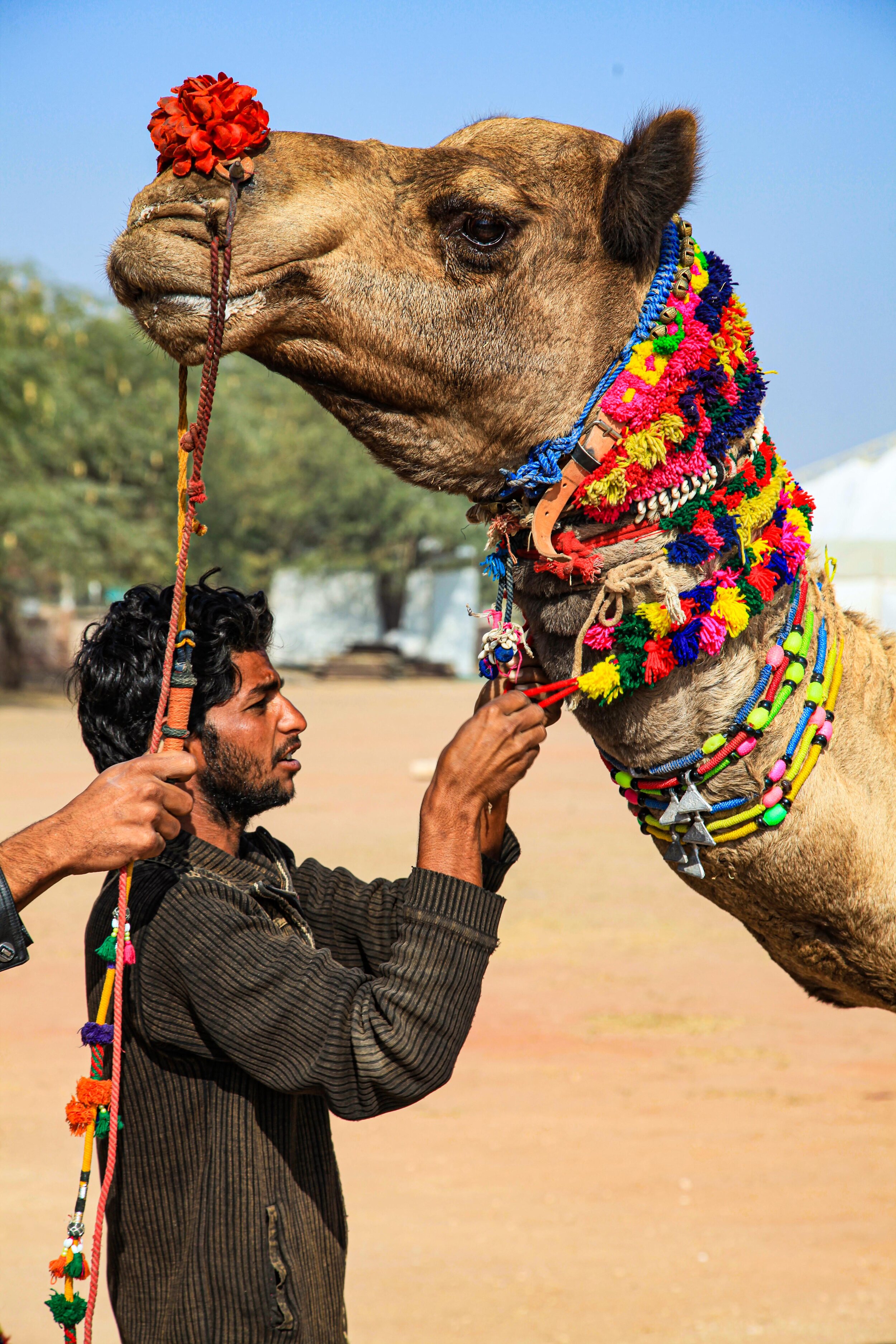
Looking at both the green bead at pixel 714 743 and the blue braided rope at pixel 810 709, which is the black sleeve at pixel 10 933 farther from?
the blue braided rope at pixel 810 709

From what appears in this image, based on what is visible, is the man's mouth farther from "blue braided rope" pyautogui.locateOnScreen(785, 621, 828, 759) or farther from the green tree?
the green tree

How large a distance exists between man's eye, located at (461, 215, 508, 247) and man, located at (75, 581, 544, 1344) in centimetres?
81

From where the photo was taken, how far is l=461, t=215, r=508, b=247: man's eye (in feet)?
7.02

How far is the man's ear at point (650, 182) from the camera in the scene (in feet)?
6.91

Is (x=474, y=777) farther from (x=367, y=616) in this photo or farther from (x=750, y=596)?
(x=367, y=616)

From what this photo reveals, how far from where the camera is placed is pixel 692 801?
7.27 feet

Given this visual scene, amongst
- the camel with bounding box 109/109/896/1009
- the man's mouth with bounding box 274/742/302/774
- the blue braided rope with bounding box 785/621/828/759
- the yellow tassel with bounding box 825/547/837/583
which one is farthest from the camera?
the man's mouth with bounding box 274/742/302/774

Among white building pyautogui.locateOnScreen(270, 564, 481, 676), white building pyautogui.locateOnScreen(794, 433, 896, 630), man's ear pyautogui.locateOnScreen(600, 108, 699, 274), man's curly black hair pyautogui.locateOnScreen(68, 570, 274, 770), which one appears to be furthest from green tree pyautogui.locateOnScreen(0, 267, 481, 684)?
man's ear pyautogui.locateOnScreen(600, 108, 699, 274)

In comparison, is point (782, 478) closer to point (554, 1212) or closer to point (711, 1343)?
point (711, 1343)

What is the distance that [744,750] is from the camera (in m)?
2.21

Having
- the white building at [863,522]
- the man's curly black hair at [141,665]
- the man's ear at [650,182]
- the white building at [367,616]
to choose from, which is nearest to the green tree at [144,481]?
the white building at [367,616]

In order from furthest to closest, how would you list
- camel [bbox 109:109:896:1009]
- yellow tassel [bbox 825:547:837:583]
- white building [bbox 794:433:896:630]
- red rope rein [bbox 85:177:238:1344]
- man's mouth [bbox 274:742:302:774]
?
white building [bbox 794:433:896:630]
man's mouth [bbox 274:742:302:774]
yellow tassel [bbox 825:547:837:583]
camel [bbox 109:109:896:1009]
red rope rein [bbox 85:177:238:1344]

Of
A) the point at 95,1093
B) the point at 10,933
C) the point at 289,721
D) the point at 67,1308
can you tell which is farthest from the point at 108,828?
the point at 67,1308

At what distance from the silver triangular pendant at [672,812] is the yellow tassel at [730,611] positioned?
1.02 feet
